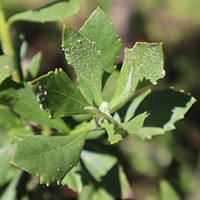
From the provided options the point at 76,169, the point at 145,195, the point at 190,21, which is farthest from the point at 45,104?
the point at 190,21

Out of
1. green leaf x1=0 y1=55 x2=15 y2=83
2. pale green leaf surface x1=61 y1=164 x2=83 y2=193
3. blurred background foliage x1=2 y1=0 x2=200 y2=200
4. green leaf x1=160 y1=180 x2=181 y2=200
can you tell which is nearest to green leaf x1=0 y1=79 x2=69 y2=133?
green leaf x1=0 y1=55 x2=15 y2=83

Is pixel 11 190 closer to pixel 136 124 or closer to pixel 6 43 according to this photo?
pixel 6 43

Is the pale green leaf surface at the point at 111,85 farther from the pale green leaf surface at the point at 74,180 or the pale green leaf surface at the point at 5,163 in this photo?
the pale green leaf surface at the point at 5,163

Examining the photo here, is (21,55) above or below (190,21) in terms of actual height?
above

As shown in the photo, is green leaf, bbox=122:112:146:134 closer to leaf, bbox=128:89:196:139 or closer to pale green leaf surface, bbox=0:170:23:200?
leaf, bbox=128:89:196:139

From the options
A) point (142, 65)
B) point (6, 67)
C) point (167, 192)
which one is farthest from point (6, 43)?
point (167, 192)

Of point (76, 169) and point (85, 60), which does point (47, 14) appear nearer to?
point (85, 60)
